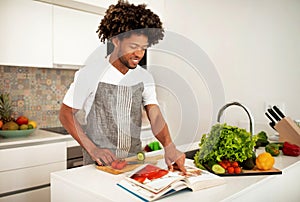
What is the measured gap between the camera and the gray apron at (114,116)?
52.1 inches

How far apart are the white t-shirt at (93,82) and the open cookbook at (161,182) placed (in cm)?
42

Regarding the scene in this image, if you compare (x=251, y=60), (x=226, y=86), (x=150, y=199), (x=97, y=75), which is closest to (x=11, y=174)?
(x=97, y=75)

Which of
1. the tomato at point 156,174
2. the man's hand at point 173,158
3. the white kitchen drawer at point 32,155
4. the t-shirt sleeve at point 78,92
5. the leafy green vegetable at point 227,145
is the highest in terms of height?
the t-shirt sleeve at point 78,92

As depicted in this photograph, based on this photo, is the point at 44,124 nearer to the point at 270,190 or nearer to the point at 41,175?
the point at 41,175

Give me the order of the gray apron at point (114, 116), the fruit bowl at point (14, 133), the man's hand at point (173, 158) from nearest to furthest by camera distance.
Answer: the man's hand at point (173, 158)
the gray apron at point (114, 116)
the fruit bowl at point (14, 133)

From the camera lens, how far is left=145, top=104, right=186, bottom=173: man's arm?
106cm

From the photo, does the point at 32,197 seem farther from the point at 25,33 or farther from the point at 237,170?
the point at 237,170

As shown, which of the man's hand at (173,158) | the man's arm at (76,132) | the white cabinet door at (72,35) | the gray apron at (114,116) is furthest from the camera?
the white cabinet door at (72,35)

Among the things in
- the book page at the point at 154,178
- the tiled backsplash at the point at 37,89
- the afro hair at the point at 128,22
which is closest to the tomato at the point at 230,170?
the book page at the point at 154,178

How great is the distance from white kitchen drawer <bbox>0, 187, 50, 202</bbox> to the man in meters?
0.78

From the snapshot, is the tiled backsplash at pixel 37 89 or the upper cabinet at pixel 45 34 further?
the tiled backsplash at pixel 37 89

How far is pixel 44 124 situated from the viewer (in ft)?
8.14

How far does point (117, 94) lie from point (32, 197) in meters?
1.05

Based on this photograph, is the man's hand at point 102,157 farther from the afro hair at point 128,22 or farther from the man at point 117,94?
the afro hair at point 128,22
